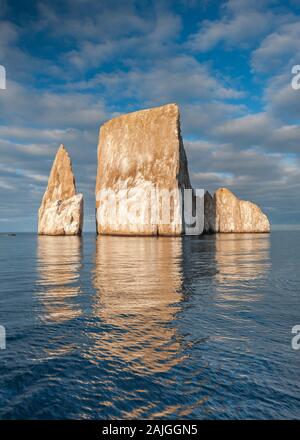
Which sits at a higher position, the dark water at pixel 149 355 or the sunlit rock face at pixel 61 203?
the sunlit rock face at pixel 61 203

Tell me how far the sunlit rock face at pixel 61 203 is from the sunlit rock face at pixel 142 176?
521 centimetres

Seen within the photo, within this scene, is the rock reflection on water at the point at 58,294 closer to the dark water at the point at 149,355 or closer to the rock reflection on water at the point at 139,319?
the dark water at the point at 149,355

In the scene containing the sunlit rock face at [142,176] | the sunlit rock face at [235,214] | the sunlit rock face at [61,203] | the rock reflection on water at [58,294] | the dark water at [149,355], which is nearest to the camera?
the dark water at [149,355]

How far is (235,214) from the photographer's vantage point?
95.2 metres

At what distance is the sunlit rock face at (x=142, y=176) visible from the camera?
56.4 m

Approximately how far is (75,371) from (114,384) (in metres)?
0.74

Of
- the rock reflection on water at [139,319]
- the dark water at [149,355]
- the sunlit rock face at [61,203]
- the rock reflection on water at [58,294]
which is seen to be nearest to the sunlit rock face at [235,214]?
the sunlit rock face at [61,203]

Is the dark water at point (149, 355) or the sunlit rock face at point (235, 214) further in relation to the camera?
the sunlit rock face at point (235, 214)

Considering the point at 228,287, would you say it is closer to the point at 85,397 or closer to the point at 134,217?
the point at 85,397

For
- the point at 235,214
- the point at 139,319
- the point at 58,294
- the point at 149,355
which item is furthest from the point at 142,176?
the point at 149,355

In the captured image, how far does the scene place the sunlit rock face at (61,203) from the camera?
63.8 meters

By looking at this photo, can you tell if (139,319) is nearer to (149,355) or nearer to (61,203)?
(149,355)

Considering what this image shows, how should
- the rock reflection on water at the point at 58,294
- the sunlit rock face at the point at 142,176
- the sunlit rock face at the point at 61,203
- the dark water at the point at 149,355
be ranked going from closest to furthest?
the dark water at the point at 149,355 < the rock reflection on water at the point at 58,294 < the sunlit rock face at the point at 142,176 < the sunlit rock face at the point at 61,203

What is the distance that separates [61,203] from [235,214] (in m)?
57.3
